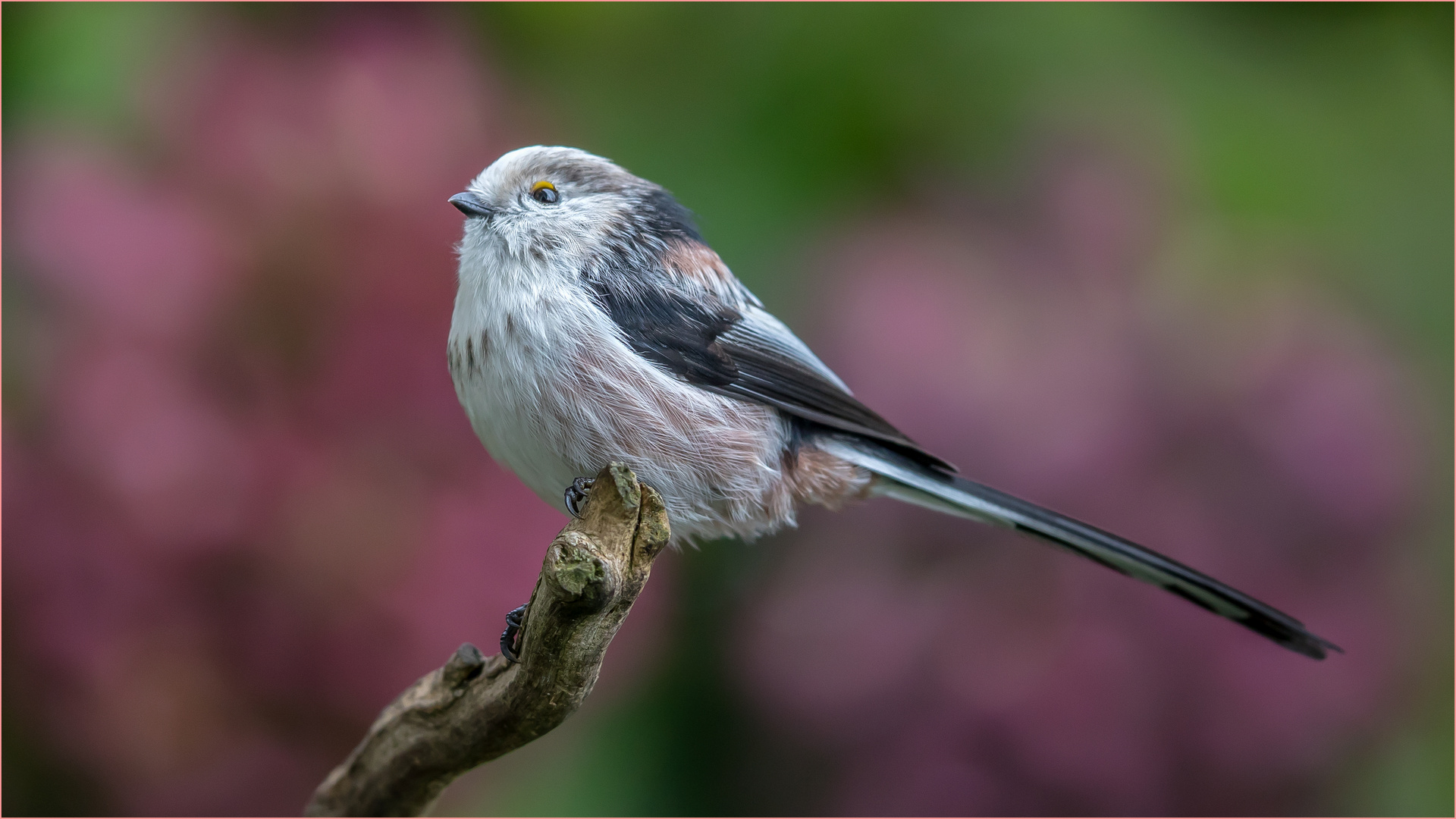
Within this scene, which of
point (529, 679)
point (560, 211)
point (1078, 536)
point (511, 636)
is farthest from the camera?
point (1078, 536)

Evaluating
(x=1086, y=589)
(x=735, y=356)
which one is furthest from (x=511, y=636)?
(x=1086, y=589)

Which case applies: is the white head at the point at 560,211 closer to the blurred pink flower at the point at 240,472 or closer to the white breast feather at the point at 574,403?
the white breast feather at the point at 574,403

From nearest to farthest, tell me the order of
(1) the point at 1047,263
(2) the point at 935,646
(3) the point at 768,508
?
(3) the point at 768,508 → (2) the point at 935,646 → (1) the point at 1047,263

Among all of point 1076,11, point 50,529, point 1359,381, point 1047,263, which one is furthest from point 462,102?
point 1359,381

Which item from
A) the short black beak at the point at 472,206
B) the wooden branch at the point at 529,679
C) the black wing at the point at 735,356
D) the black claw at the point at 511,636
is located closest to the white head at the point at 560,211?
the short black beak at the point at 472,206

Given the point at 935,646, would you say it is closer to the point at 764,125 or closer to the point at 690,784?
the point at 690,784

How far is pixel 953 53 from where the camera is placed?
302cm

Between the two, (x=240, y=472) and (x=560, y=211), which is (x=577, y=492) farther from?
(x=240, y=472)

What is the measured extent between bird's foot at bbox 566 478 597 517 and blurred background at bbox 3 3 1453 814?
56cm

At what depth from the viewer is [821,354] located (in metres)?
2.64

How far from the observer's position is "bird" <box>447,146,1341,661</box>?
164 centimetres

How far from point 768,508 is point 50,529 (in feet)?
4.75

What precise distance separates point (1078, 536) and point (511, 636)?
107 cm

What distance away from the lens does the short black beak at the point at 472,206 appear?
1739 mm
